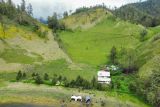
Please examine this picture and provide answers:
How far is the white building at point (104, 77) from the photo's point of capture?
446 ft

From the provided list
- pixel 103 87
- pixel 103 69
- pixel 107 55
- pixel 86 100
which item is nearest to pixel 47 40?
pixel 107 55

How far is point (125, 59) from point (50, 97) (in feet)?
205

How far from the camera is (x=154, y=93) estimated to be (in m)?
114

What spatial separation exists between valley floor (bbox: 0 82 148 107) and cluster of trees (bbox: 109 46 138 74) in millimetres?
35205

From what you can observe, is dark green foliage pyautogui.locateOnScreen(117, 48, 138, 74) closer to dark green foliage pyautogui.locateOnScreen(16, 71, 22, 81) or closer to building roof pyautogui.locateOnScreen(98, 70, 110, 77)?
→ building roof pyautogui.locateOnScreen(98, 70, 110, 77)

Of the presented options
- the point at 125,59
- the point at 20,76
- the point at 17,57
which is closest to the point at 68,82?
the point at 20,76

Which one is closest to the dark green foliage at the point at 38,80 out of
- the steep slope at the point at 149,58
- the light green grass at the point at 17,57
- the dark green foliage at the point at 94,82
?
the dark green foliage at the point at 94,82

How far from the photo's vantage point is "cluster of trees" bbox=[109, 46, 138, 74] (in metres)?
158

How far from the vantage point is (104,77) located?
462ft

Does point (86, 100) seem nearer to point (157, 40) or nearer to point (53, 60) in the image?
point (53, 60)

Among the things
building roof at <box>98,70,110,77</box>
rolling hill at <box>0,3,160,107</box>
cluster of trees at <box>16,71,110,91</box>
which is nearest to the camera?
rolling hill at <box>0,3,160,107</box>

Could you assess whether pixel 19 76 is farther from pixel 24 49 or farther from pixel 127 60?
pixel 127 60

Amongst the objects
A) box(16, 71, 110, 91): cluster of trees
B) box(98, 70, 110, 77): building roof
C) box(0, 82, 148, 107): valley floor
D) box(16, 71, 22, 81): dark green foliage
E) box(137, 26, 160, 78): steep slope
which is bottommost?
box(0, 82, 148, 107): valley floor

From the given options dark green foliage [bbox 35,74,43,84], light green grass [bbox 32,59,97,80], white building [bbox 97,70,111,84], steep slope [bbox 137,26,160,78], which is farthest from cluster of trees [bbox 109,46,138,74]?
dark green foliage [bbox 35,74,43,84]
